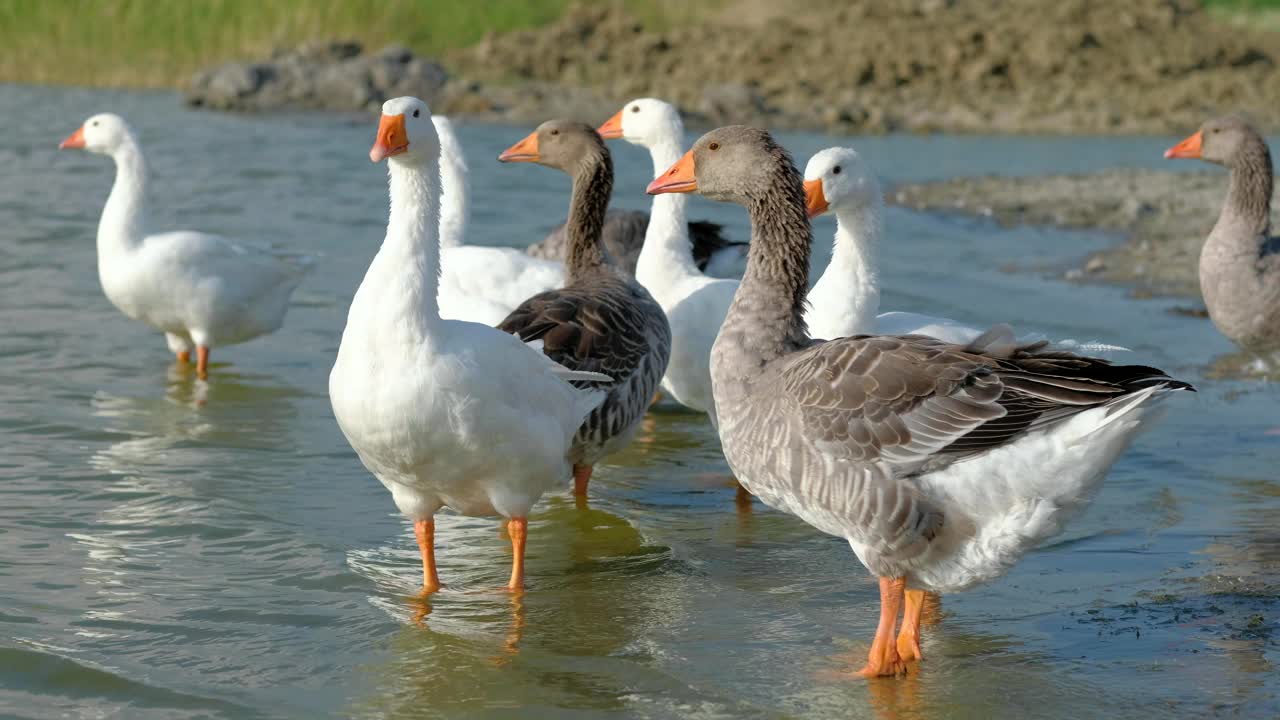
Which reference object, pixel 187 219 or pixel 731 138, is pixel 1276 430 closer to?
pixel 731 138

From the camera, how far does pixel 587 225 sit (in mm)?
8711

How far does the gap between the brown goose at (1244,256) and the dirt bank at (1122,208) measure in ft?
10.7

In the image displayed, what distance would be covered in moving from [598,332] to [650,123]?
282 centimetres

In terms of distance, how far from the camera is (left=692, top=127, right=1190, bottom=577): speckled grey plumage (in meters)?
5.12

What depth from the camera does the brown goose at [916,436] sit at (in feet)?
16.6

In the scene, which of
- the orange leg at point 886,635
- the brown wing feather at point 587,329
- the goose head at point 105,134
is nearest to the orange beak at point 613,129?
the brown wing feather at point 587,329

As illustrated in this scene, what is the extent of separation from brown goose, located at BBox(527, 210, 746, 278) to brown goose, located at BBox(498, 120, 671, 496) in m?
2.64

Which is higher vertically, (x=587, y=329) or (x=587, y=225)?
(x=587, y=225)

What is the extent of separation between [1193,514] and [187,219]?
43.8ft

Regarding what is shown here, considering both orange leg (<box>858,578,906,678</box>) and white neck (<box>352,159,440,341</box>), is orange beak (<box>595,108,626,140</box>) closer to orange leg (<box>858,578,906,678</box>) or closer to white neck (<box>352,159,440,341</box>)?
white neck (<box>352,159,440,341</box>)

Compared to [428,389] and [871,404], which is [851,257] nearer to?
[871,404]

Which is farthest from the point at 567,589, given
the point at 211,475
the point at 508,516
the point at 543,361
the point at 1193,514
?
the point at 1193,514

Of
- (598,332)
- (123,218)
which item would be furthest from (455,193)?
(598,332)

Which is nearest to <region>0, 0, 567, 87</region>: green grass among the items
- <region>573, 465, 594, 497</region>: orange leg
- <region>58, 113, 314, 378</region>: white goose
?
<region>58, 113, 314, 378</region>: white goose
